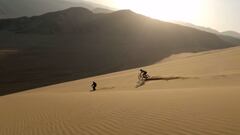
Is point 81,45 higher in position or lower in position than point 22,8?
lower

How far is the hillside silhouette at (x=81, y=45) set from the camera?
41750 millimetres

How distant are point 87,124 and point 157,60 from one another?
3937cm

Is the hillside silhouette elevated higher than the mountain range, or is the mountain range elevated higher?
the mountain range

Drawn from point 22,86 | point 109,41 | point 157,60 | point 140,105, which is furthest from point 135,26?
point 140,105

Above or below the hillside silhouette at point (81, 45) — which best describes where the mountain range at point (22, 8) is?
above

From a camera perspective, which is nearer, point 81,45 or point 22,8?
point 81,45

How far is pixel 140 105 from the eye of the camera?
10.8 meters

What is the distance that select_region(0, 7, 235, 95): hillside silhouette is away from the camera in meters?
41.8

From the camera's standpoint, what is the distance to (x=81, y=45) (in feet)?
198

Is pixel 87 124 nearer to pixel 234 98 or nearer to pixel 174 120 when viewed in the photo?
pixel 174 120

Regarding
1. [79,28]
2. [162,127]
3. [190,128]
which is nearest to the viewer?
[190,128]

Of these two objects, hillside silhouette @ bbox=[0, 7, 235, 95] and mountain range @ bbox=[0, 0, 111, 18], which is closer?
hillside silhouette @ bbox=[0, 7, 235, 95]

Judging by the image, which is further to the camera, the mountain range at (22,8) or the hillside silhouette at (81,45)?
the mountain range at (22,8)

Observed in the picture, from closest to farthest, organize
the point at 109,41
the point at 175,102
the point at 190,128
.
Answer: the point at 190,128, the point at 175,102, the point at 109,41
